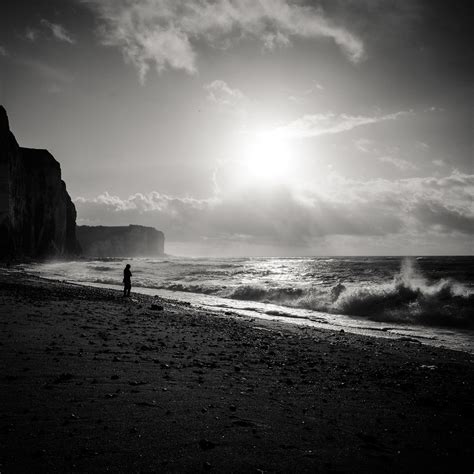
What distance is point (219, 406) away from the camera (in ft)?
15.0

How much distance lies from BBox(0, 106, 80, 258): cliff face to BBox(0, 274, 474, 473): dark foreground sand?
186ft

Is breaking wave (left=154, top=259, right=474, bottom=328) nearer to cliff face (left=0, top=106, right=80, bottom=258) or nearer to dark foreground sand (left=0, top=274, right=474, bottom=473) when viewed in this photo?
dark foreground sand (left=0, top=274, right=474, bottom=473)

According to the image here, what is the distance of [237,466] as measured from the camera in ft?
10.6

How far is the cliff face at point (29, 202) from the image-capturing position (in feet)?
176

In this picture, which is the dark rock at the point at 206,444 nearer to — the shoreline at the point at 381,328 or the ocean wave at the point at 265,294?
the shoreline at the point at 381,328

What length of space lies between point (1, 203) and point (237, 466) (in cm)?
6379

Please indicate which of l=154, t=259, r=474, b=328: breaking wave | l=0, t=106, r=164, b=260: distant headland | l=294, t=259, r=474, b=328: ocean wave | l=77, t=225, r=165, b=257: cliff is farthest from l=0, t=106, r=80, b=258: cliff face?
l=77, t=225, r=165, b=257: cliff

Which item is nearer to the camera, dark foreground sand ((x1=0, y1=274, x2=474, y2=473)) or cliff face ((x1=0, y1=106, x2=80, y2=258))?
dark foreground sand ((x1=0, y1=274, x2=474, y2=473))

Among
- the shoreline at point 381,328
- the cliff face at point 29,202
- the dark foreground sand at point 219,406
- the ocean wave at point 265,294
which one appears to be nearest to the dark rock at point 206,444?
the dark foreground sand at point 219,406

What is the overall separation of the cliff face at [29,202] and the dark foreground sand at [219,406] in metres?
56.8

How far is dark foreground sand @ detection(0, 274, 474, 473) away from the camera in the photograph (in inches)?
131

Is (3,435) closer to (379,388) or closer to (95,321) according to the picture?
(379,388)

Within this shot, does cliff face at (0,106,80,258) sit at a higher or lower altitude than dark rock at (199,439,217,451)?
higher

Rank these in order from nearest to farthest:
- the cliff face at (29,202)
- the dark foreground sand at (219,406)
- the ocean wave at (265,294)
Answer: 1. the dark foreground sand at (219,406)
2. the ocean wave at (265,294)
3. the cliff face at (29,202)
